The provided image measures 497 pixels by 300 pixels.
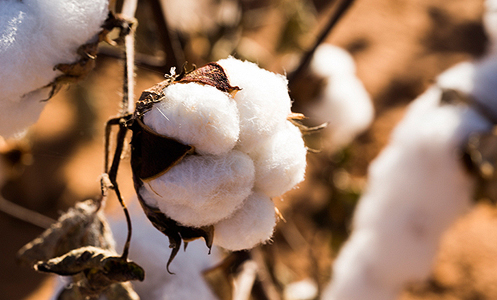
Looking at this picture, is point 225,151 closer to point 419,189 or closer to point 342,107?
point 419,189

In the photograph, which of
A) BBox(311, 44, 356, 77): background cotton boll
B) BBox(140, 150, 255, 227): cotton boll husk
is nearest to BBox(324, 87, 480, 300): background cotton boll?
BBox(311, 44, 356, 77): background cotton boll

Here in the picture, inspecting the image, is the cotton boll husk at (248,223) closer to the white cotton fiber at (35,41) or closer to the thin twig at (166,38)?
the white cotton fiber at (35,41)

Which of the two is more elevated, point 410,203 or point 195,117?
point 195,117

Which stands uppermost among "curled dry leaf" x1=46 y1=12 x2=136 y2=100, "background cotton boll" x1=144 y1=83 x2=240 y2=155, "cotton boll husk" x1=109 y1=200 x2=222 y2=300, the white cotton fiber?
the white cotton fiber

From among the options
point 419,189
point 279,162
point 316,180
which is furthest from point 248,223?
point 316,180

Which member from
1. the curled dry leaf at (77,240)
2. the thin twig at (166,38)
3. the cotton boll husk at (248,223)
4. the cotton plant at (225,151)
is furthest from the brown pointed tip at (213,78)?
the thin twig at (166,38)

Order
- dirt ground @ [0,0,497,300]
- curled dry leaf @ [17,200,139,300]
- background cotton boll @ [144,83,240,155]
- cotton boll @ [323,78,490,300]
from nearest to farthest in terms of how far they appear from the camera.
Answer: background cotton boll @ [144,83,240,155] → curled dry leaf @ [17,200,139,300] → cotton boll @ [323,78,490,300] → dirt ground @ [0,0,497,300]

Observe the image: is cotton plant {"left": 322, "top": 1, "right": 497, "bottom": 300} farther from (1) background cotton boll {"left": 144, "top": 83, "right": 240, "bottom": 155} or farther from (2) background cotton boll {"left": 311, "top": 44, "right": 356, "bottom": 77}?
(1) background cotton boll {"left": 144, "top": 83, "right": 240, "bottom": 155}
